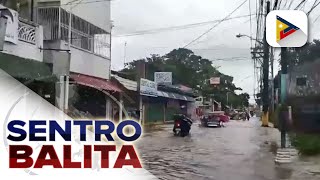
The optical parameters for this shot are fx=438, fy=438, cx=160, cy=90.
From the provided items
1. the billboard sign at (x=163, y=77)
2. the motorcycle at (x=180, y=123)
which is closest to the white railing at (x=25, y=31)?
the billboard sign at (x=163, y=77)

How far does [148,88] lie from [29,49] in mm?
1430

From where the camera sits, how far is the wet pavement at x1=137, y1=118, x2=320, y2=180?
6.10 m

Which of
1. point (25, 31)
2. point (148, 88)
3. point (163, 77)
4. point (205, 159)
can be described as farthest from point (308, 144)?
point (25, 31)

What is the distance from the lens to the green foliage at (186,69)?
4.57 metres

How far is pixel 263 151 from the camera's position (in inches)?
388

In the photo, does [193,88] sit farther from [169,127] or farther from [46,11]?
[46,11]

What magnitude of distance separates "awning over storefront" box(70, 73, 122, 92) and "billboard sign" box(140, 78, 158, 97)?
87 cm

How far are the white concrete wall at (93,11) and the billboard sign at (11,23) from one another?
1.07 meters

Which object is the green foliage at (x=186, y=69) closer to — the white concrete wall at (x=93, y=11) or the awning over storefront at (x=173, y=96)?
the awning over storefront at (x=173, y=96)

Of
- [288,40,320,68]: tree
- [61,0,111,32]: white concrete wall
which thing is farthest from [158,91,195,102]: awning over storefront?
[288,40,320,68]: tree

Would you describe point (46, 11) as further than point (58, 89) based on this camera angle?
Yes

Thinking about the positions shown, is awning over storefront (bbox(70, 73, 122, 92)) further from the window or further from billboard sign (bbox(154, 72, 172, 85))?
the window

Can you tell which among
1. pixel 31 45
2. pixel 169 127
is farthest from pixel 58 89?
pixel 169 127

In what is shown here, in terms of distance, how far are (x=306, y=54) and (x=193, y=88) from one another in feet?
7.44
